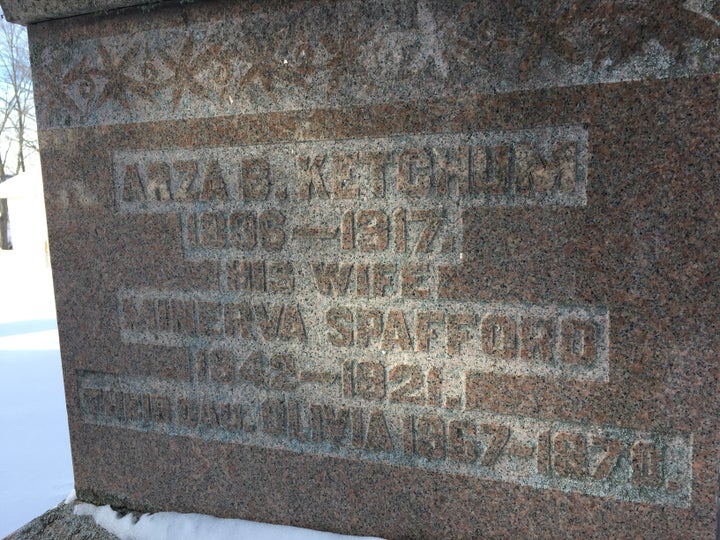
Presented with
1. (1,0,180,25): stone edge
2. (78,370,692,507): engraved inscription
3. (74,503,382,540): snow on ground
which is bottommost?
→ (74,503,382,540): snow on ground

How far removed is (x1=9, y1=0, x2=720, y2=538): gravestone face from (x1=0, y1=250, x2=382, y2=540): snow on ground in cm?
8

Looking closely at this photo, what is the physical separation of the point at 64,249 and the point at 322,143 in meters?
1.16

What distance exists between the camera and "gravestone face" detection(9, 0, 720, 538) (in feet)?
5.09

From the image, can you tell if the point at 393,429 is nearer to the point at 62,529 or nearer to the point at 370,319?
the point at 370,319

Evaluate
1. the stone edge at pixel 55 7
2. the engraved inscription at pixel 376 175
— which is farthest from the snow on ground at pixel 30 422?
the stone edge at pixel 55 7

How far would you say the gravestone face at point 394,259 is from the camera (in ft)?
5.09

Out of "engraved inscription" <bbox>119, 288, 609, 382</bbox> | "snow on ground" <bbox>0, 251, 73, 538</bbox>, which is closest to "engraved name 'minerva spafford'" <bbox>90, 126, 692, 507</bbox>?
"engraved inscription" <bbox>119, 288, 609, 382</bbox>

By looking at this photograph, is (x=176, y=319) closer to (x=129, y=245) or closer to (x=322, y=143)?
(x=129, y=245)

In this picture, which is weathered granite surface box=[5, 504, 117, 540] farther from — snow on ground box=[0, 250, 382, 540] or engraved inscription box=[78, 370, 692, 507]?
engraved inscription box=[78, 370, 692, 507]

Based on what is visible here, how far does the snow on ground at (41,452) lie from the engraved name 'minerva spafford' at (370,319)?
324 mm

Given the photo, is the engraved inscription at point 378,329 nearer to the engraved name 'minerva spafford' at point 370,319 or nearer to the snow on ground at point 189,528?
the engraved name 'minerva spafford' at point 370,319

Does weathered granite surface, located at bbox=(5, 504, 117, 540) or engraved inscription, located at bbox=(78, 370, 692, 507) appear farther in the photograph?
weathered granite surface, located at bbox=(5, 504, 117, 540)

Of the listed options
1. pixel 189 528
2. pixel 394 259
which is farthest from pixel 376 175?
pixel 189 528

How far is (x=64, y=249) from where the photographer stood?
221cm
